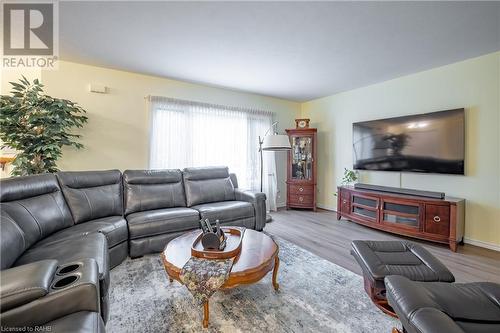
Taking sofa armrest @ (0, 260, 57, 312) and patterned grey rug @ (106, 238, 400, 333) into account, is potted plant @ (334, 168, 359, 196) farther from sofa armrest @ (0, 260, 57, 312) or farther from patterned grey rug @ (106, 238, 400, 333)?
sofa armrest @ (0, 260, 57, 312)

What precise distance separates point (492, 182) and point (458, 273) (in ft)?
4.46

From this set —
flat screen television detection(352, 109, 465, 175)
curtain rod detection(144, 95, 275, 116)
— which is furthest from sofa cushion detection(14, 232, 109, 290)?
flat screen television detection(352, 109, 465, 175)

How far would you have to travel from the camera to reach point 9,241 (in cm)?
145

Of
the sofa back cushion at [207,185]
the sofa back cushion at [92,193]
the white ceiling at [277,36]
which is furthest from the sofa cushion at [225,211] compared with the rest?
the white ceiling at [277,36]

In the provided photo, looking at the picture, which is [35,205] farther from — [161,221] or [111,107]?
[111,107]

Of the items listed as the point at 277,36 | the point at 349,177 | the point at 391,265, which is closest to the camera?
the point at 391,265

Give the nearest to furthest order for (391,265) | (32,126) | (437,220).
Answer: (391,265)
(32,126)
(437,220)

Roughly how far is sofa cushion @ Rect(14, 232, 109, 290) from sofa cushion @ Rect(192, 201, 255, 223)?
126 cm

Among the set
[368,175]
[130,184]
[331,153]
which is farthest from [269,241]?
[331,153]

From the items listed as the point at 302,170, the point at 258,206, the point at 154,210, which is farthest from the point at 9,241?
the point at 302,170

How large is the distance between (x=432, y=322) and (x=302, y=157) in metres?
4.00

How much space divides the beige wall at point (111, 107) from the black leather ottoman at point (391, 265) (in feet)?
10.7

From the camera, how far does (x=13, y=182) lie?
1890 mm

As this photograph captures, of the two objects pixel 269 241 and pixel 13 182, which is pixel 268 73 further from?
pixel 13 182
